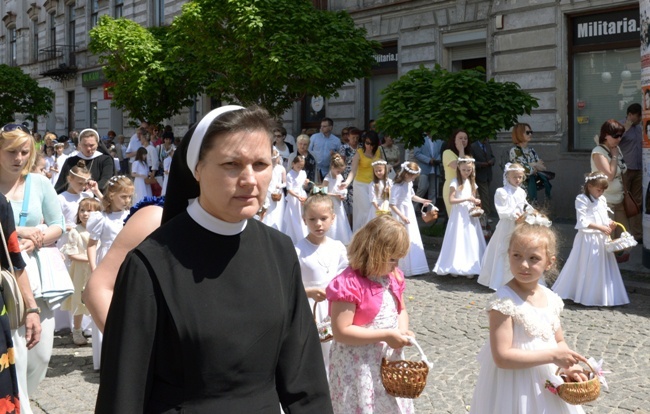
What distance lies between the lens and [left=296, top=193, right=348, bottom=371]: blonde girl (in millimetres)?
5523

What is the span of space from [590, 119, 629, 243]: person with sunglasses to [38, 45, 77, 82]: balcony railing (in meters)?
34.1

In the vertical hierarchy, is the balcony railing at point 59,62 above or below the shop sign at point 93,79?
above

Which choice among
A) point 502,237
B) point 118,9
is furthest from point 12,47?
point 502,237

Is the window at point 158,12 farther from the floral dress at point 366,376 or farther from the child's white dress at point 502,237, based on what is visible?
the floral dress at point 366,376

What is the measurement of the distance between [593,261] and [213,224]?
308 inches

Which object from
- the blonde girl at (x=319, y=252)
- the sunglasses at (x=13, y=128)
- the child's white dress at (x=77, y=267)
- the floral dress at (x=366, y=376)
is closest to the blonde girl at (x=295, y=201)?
the child's white dress at (x=77, y=267)

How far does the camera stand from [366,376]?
4551 mm

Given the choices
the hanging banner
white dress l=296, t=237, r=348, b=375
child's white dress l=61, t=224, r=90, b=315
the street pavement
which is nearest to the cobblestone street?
the street pavement

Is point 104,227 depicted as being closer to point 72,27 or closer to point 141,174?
point 141,174

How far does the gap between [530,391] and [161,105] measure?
21.0 metres

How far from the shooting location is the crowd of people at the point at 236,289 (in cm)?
229

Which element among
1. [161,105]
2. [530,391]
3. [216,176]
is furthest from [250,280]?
[161,105]

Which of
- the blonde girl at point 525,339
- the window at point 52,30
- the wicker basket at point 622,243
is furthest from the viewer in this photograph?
the window at point 52,30

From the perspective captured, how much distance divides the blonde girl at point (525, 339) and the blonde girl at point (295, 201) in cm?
972
